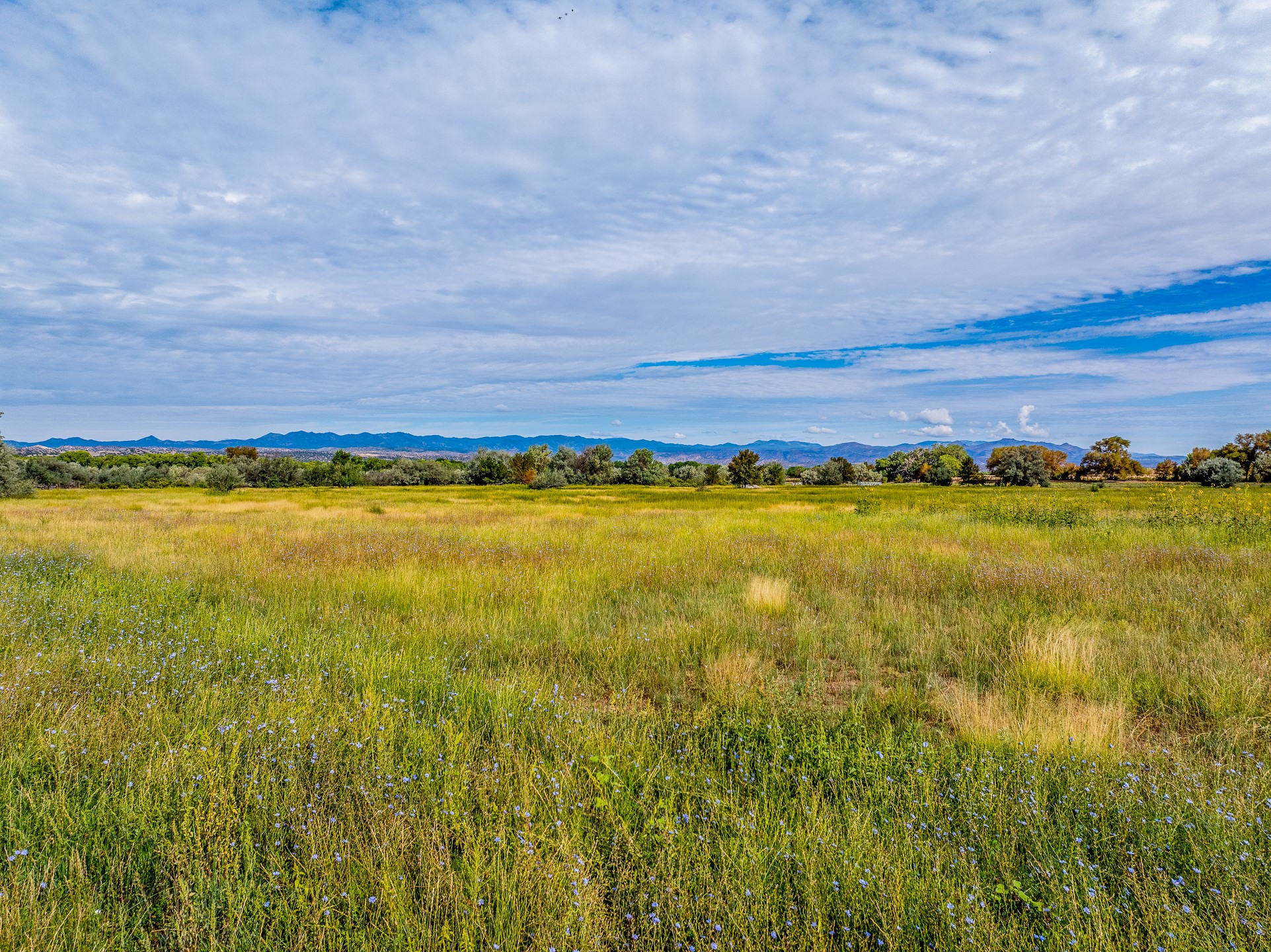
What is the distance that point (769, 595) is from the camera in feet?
29.8

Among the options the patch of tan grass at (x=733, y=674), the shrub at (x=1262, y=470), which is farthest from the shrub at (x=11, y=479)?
the shrub at (x=1262, y=470)

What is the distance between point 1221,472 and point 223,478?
116579 millimetres

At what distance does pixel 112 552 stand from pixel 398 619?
405 inches

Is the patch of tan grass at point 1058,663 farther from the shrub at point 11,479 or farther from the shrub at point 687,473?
the shrub at point 687,473

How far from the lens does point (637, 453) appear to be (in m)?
107

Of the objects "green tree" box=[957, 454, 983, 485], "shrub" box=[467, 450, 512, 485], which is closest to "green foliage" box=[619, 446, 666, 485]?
"shrub" box=[467, 450, 512, 485]

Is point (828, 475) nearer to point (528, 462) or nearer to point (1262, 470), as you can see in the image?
point (1262, 470)

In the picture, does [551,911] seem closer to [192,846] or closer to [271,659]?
[192,846]

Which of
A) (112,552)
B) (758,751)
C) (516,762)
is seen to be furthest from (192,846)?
(112,552)

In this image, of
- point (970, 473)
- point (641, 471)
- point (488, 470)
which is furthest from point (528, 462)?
point (970, 473)

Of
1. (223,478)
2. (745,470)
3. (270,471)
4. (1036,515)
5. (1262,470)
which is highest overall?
(1262,470)

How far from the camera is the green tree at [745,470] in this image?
103875 millimetres

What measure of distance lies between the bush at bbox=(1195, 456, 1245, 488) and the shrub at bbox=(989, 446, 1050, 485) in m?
17.8

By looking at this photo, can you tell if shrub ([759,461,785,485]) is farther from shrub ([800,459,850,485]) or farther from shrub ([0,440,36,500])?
shrub ([0,440,36,500])
